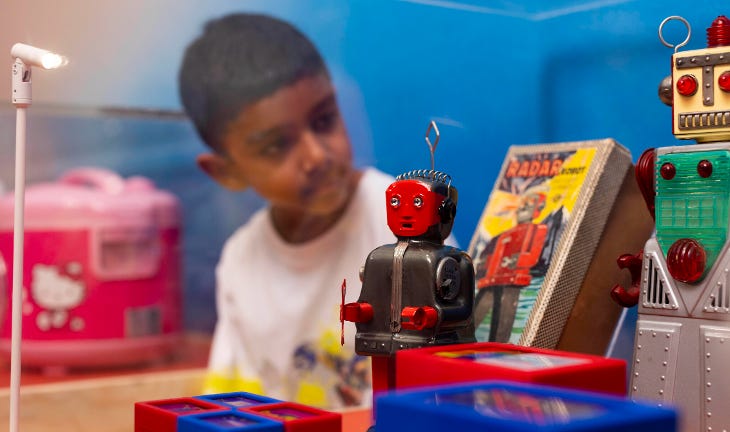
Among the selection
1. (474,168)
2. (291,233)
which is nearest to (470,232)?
(474,168)

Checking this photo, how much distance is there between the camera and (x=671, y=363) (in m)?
2.89

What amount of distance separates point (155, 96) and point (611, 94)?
2.14 meters

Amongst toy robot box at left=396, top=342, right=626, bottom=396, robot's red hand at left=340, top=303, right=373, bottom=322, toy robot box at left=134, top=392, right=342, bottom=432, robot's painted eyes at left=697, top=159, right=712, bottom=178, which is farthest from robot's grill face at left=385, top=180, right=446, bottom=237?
robot's painted eyes at left=697, top=159, right=712, bottom=178

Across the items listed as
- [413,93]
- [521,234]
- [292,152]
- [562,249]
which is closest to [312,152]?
[292,152]

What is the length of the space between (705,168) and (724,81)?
29cm

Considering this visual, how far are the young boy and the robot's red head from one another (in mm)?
→ 1098

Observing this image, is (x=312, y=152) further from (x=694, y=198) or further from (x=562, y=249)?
(x=694, y=198)

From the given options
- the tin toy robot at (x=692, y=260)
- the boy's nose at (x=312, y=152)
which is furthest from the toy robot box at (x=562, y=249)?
the boy's nose at (x=312, y=152)

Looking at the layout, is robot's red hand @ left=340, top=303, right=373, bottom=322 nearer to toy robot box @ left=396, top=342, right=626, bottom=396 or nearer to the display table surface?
toy robot box @ left=396, top=342, right=626, bottom=396

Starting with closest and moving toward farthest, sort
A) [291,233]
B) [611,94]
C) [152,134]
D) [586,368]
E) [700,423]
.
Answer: [586,368] → [700,423] → [152,134] → [291,233] → [611,94]

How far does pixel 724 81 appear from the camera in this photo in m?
2.84

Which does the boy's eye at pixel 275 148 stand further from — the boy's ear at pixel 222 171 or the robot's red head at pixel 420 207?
the robot's red head at pixel 420 207

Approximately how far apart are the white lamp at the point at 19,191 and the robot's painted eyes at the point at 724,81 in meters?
2.03

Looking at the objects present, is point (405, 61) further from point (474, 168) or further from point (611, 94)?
point (611, 94)
